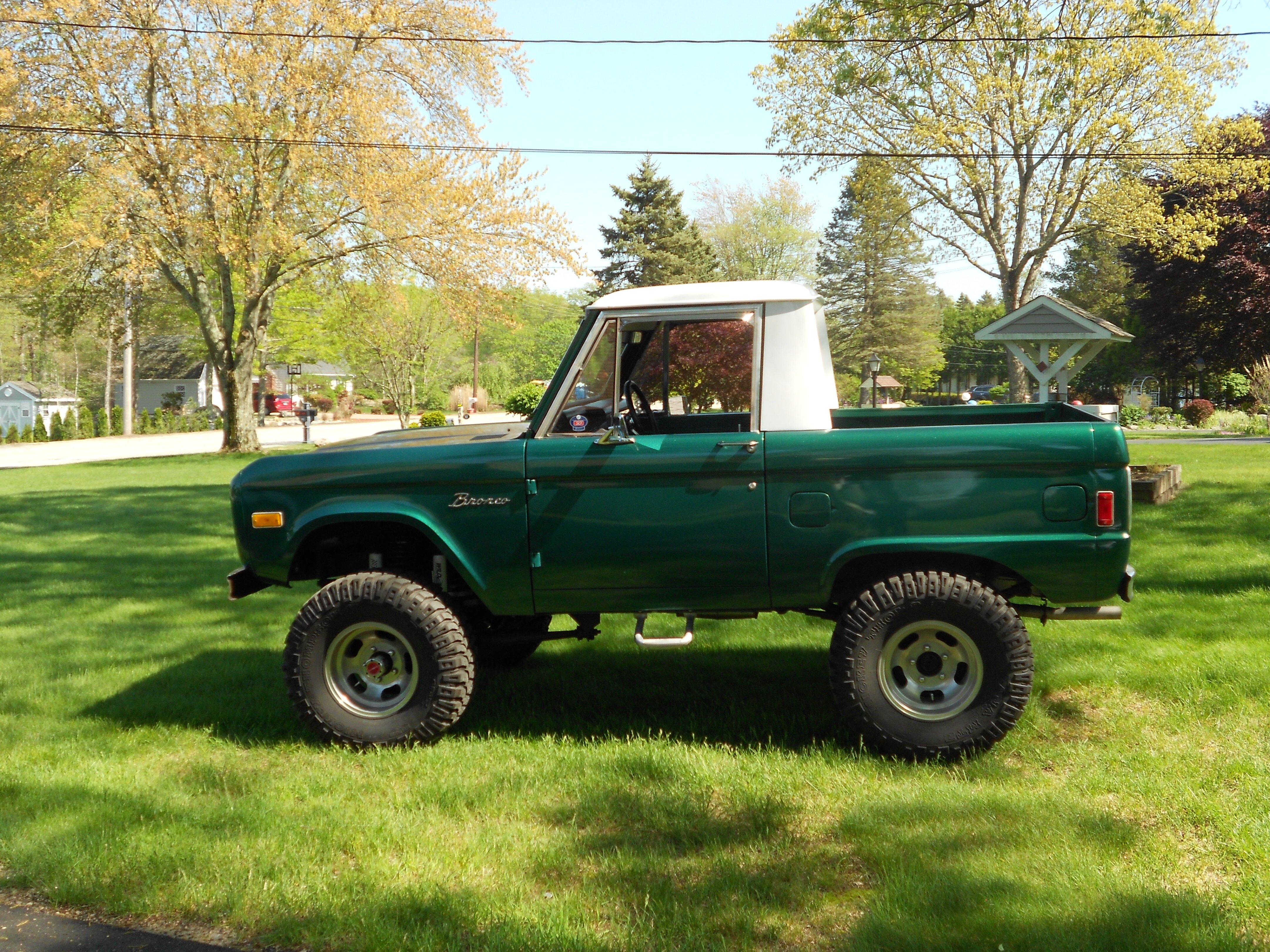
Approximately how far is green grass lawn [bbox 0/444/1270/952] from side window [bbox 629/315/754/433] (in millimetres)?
1503

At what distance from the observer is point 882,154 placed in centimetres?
3117

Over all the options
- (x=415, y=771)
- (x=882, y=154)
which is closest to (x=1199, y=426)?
(x=882, y=154)

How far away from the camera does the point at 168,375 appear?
69625 mm

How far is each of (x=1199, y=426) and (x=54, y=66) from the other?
1402 inches

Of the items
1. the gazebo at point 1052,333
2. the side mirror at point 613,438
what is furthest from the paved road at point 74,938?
the gazebo at point 1052,333

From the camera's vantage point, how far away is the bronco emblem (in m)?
5.02

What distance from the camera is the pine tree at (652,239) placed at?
186 ft

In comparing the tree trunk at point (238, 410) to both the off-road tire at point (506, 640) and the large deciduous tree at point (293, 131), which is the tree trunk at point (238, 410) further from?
the off-road tire at point (506, 640)

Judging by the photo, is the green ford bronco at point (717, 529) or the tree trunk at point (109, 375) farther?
the tree trunk at point (109, 375)

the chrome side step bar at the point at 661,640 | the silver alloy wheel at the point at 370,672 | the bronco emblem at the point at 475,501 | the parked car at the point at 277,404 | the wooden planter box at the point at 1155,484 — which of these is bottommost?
the silver alloy wheel at the point at 370,672

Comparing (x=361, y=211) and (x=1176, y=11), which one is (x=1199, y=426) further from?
(x=361, y=211)

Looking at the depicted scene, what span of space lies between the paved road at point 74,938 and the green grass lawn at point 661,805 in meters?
0.13

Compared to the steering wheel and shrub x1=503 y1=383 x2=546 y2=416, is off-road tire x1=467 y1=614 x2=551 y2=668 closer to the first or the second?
the steering wheel

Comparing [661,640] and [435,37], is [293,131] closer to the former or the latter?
[435,37]
